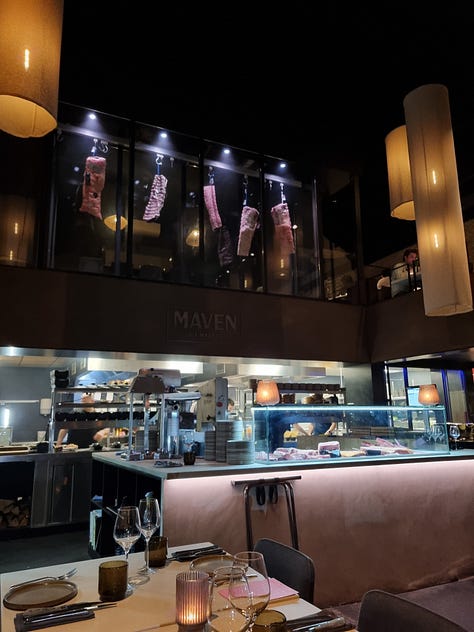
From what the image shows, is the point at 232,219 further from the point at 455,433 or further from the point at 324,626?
the point at 324,626

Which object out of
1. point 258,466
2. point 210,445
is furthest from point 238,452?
point 210,445

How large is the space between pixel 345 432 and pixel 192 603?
336 centimetres

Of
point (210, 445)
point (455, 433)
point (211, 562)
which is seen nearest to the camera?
point (211, 562)

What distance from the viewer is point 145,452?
15.7 feet

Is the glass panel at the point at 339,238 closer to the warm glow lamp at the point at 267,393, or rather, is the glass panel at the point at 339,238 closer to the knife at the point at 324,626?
the warm glow lamp at the point at 267,393

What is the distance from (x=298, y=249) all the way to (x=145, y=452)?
5.17 metres

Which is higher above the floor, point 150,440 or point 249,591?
point 150,440

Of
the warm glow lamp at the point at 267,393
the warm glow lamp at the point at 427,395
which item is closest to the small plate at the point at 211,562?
the warm glow lamp at the point at 267,393

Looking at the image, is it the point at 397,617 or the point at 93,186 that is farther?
the point at 93,186

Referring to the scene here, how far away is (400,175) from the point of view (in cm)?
424

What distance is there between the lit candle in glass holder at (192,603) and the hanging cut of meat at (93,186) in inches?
222

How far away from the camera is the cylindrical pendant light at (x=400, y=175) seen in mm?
4172

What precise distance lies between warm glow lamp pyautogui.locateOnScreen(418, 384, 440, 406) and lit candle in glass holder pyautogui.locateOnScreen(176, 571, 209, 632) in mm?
7228

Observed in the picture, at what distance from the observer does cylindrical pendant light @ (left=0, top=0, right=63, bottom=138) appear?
1.86 m
